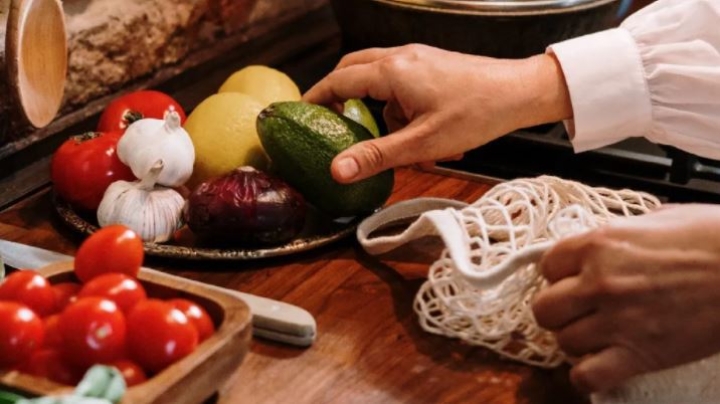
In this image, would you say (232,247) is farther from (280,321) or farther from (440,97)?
(440,97)

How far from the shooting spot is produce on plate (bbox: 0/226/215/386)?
0.63 m

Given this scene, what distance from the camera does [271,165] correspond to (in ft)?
3.24

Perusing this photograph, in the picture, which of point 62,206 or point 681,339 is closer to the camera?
point 681,339

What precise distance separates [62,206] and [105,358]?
0.38 metres

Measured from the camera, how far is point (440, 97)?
0.97 metres

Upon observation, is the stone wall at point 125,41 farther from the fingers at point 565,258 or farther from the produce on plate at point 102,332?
the fingers at point 565,258

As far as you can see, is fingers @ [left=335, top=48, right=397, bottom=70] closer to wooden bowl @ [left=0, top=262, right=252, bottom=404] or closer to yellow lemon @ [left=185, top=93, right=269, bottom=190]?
yellow lemon @ [left=185, top=93, right=269, bottom=190]

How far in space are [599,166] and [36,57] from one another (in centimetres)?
65

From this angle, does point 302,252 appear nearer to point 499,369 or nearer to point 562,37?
point 499,369

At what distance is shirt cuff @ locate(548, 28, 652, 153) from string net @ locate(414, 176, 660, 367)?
0.50ft

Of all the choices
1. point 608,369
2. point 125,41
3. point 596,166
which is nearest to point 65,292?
point 608,369

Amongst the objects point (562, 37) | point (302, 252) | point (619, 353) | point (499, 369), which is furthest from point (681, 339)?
point (562, 37)

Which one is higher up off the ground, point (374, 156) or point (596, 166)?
point (374, 156)

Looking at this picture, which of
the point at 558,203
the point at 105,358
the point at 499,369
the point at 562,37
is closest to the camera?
the point at 105,358
